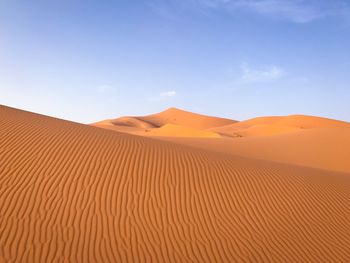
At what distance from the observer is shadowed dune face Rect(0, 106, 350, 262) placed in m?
A: 6.06

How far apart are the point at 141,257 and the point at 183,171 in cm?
409

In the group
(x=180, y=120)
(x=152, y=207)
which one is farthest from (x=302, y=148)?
(x=180, y=120)

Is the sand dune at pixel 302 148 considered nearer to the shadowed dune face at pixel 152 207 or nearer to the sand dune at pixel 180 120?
the shadowed dune face at pixel 152 207

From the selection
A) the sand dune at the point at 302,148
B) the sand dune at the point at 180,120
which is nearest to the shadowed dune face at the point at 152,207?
the sand dune at the point at 302,148

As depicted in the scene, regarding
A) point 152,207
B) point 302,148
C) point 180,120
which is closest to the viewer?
point 152,207

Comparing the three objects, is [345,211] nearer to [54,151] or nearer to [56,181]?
[56,181]

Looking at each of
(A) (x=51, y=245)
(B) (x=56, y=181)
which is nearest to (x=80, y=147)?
(B) (x=56, y=181)

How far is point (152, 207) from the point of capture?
753 cm

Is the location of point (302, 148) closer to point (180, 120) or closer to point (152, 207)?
point (152, 207)

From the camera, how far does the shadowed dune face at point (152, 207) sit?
6059mm

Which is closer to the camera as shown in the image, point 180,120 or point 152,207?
point 152,207

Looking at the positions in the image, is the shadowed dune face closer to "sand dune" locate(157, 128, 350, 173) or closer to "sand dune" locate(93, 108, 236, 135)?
"sand dune" locate(157, 128, 350, 173)

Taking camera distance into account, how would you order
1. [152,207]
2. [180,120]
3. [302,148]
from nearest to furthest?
[152,207], [302,148], [180,120]

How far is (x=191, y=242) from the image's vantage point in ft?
21.3
